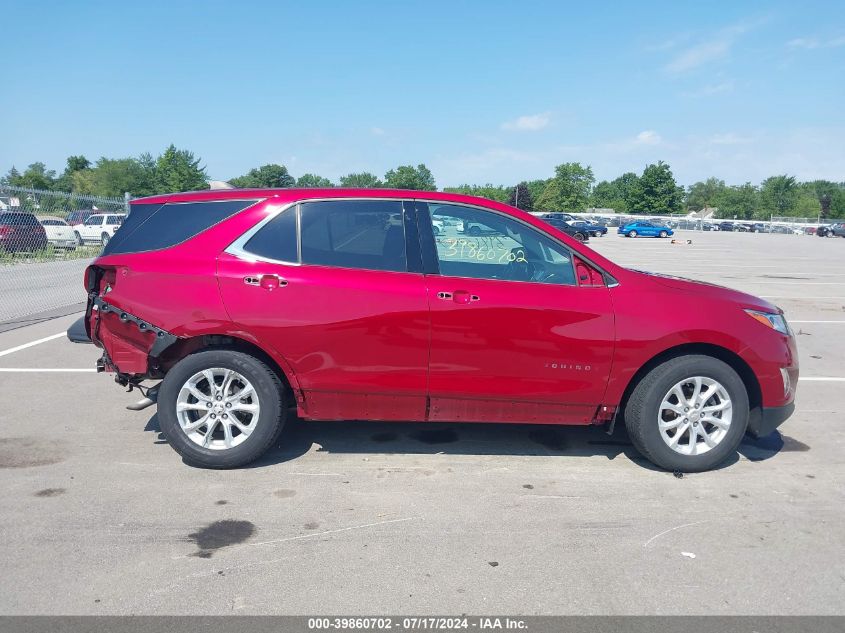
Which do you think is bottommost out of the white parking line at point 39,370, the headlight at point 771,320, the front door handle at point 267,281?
the white parking line at point 39,370

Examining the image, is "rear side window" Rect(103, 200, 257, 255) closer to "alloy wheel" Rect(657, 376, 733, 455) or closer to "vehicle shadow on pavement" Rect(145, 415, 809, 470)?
"vehicle shadow on pavement" Rect(145, 415, 809, 470)

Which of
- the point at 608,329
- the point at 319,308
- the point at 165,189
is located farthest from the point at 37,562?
the point at 165,189

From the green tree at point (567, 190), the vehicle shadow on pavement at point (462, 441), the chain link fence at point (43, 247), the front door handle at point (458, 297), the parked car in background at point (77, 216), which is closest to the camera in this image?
the front door handle at point (458, 297)

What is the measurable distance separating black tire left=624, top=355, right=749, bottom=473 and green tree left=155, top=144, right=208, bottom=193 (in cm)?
7142

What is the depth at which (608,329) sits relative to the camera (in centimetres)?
456

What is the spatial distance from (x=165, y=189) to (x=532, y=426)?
72.5 meters

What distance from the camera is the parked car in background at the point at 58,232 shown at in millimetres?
17719

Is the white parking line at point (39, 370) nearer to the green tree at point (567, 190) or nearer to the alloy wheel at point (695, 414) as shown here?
the alloy wheel at point (695, 414)

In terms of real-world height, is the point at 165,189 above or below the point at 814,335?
above

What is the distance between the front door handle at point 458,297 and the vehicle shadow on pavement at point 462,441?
4.13 ft

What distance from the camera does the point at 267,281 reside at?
14.9 ft

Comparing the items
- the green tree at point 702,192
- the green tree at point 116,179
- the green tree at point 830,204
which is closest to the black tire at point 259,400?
the green tree at point 116,179
